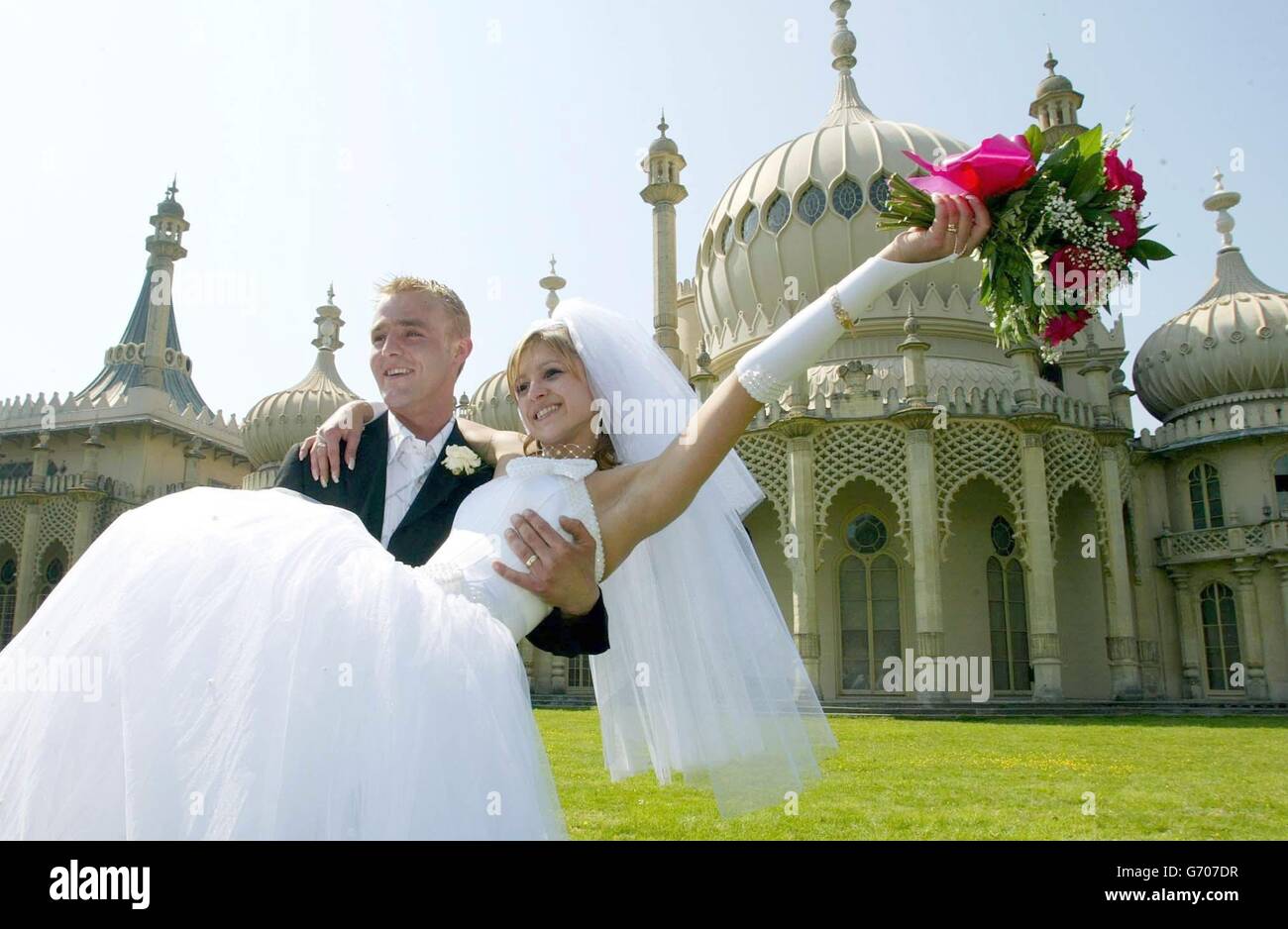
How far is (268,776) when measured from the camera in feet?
7.20

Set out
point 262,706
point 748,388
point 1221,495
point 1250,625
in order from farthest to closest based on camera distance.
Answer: point 1221,495 < point 1250,625 < point 748,388 < point 262,706

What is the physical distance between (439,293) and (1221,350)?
26.1 metres

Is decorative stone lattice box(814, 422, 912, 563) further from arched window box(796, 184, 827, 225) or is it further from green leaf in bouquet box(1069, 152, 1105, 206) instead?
green leaf in bouquet box(1069, 152, 1105, 206)

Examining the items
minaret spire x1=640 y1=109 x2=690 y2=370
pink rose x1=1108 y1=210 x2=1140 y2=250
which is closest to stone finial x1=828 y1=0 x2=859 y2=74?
minaret spire x1=640 y1=109 x2=690 y2=370

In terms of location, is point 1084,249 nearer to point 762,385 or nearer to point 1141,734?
point 762,385

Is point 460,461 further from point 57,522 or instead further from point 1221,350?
point 57,522

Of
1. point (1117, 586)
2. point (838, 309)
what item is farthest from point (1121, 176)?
point (1117, 586)

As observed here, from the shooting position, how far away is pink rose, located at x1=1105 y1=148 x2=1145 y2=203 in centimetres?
317

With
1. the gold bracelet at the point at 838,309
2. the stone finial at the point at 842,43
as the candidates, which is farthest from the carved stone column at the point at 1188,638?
the gold bracelet at the point at 838,309

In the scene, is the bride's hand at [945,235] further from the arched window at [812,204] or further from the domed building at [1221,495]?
the domed building at [1221,495]

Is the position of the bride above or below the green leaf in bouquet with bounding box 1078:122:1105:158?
below

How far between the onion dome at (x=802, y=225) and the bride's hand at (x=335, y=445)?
20.7m

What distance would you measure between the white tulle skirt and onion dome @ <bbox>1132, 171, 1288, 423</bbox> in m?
26.4

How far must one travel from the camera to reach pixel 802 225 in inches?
981
